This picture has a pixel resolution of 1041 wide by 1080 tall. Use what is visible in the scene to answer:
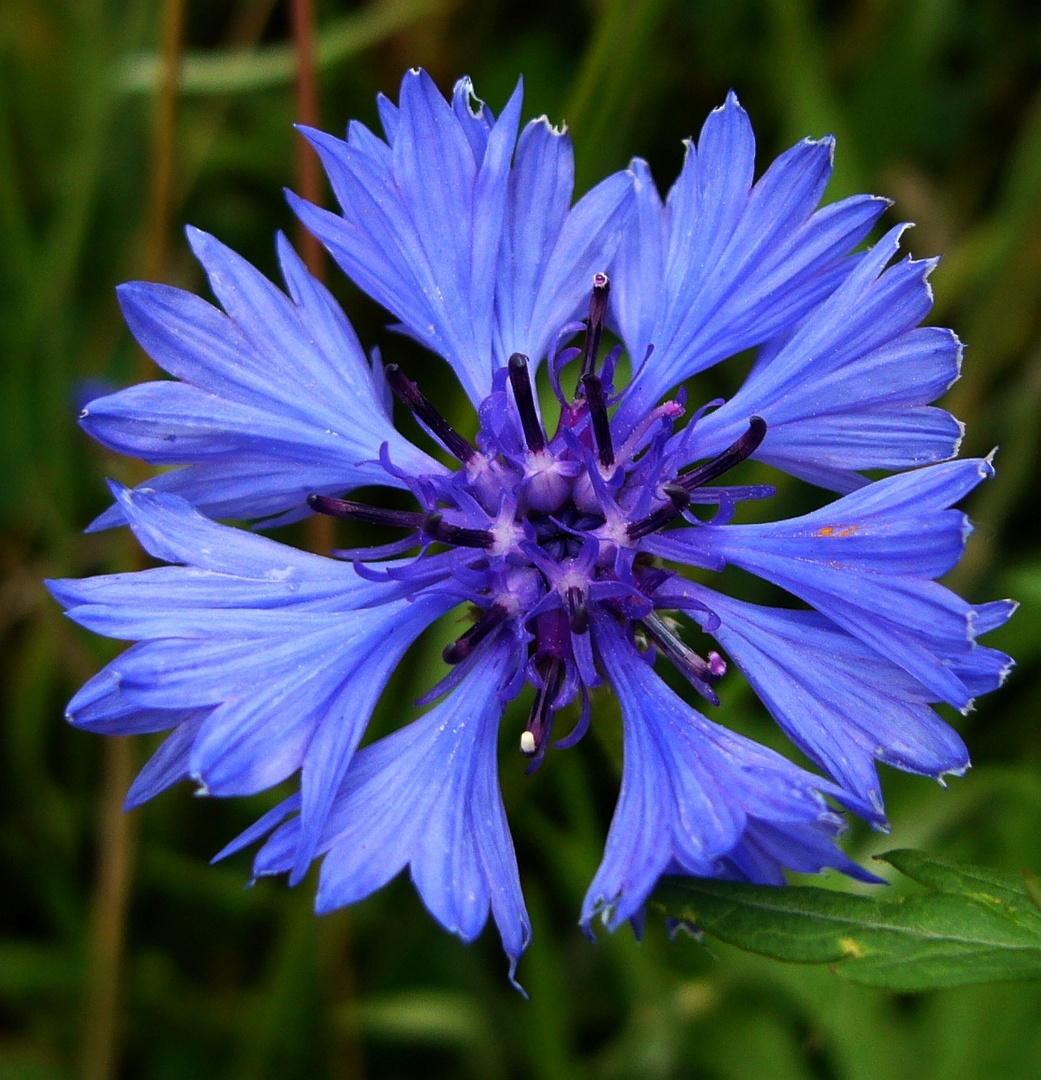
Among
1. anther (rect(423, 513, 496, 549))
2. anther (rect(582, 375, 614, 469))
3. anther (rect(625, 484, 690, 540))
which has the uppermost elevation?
anther (rect(582, 375, 614, 469))

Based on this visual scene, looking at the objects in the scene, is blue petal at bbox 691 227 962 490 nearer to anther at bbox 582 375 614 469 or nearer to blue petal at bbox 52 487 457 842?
anther at bbox 582 375 614 469

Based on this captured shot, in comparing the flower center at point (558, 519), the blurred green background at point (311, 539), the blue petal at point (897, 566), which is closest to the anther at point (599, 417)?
the flower center at point (558, 519)

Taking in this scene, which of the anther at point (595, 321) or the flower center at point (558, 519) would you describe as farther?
the anther at point (595, 321)

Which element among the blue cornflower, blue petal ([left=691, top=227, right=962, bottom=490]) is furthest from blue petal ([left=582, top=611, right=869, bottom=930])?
blue petal ([left=691, top=227, right=962, bottom=490])

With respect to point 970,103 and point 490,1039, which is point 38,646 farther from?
point 970,103

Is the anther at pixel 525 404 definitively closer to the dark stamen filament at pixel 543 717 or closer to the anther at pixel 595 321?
the anther at pixel 595 321

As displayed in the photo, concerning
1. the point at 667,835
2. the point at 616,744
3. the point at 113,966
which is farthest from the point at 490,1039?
the point at 667,835

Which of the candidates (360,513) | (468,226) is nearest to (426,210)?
(468,226)
